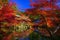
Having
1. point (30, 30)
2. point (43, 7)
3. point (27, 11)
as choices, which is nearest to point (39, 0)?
point (43, 7)

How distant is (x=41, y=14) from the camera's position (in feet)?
19.1

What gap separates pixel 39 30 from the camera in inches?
256

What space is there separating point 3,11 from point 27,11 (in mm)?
891

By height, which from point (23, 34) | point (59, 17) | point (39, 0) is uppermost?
point (39, 0)

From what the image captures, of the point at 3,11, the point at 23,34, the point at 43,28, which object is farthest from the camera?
the point at 43,28

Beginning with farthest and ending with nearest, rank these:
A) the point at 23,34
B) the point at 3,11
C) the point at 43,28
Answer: the point at 43,28 → the point at 23,34 → the point at 3,11

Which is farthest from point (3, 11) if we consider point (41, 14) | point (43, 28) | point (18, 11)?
point (43, 28)

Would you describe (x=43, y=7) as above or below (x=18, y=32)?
above

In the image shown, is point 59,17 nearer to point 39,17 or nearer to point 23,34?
point 39,17

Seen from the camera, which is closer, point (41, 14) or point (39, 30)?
point (41, 14)

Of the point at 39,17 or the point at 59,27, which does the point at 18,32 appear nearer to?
the point at 39,17

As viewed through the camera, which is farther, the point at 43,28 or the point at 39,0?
the point at 43,28

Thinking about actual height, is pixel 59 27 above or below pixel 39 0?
below

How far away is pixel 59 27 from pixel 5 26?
1749mm
